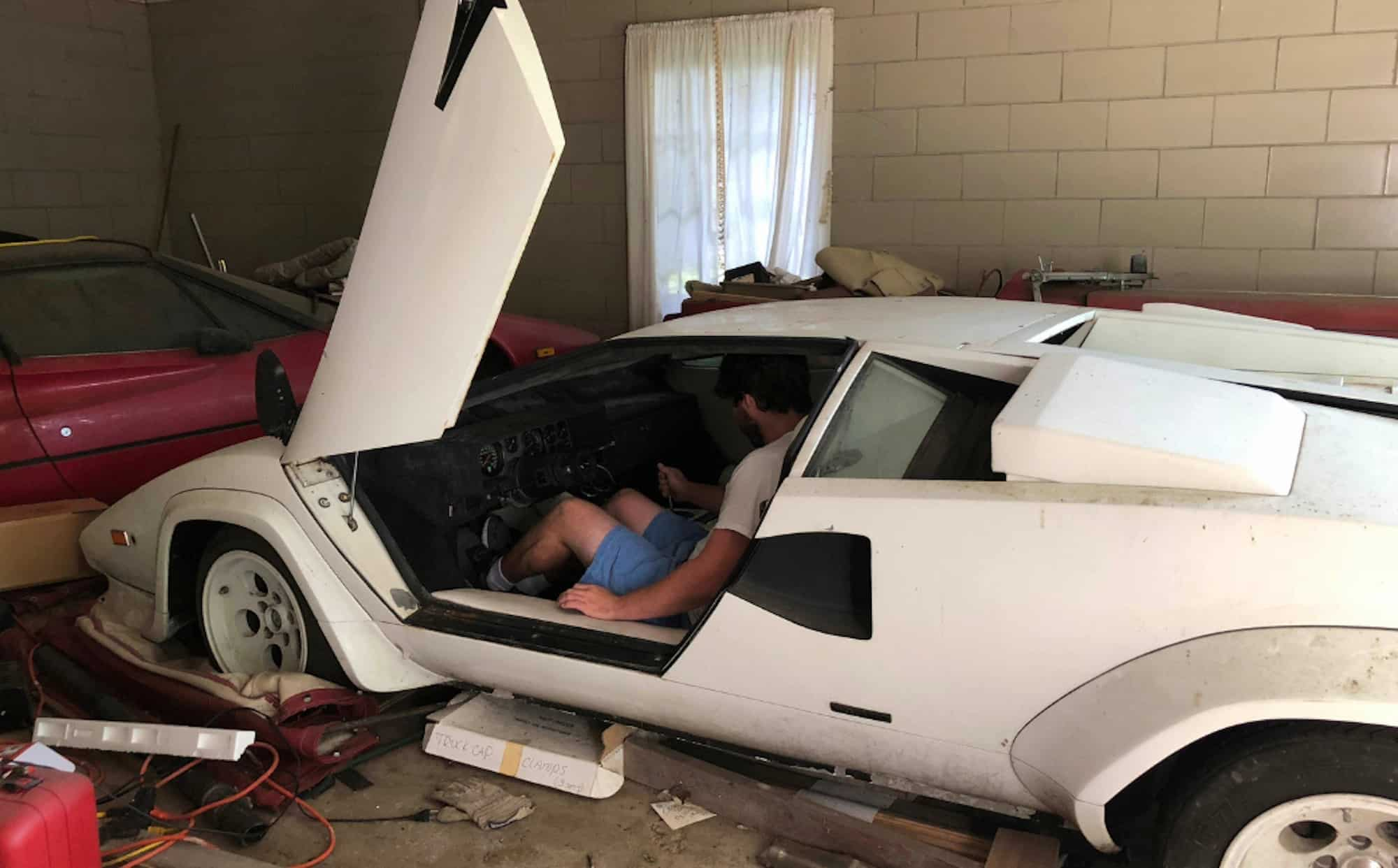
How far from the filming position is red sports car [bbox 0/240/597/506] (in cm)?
371

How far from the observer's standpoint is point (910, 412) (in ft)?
7.18

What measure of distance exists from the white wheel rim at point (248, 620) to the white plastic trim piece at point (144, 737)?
296mm

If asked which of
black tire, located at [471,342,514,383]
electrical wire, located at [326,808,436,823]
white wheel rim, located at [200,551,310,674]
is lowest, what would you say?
electrical wire, located at [326,808,436,823]

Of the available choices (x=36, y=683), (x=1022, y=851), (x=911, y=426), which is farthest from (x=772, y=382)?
(x=36, y=683)

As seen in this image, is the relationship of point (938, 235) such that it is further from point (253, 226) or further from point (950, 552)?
point (253, 226)

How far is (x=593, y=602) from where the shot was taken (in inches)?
98.2

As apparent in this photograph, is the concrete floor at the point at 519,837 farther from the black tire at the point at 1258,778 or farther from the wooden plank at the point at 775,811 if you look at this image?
the black tire at the point at 1258,778

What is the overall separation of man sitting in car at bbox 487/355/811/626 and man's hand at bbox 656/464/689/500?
0.84 feet

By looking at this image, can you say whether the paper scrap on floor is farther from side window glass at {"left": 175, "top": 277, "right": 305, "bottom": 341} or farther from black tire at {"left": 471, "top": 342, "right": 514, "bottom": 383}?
side window glass at {"left": 175, "top": 277, "right": 305, "bottom": 341}

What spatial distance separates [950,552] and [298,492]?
169 cm

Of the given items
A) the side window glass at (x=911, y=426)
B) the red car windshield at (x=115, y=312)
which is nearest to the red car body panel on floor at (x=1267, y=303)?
the side window glass at (x=911, y=426)

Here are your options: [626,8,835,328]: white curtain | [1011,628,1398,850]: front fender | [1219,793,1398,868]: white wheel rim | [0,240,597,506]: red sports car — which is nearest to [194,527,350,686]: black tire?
[0,240,597,506]: red sports car

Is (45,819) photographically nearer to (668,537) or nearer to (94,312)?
(668,537)

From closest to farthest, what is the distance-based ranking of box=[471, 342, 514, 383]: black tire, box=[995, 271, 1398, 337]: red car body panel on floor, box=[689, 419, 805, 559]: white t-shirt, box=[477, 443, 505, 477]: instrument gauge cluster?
box=[689, 419, 805, 559]: white t-shirt, box=[477, 443, 505, 477]: instrument gauge cluster, box=[995, 271, 1398, 337]: red car body panel on floor, box=[471, 342, 514, 383]: black tire
